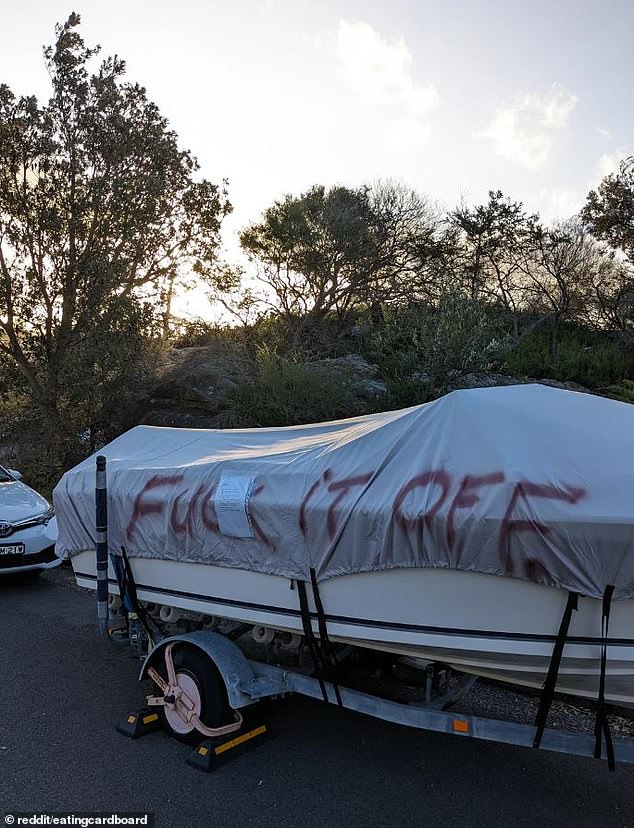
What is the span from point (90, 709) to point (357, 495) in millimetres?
2723

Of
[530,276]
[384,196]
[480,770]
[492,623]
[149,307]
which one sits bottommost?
[480,770]

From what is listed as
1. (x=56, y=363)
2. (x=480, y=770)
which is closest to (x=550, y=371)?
(x=56, y=363)

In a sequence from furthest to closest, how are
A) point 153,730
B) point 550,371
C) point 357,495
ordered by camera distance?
point 550,371 → point 153,730 → point 357,495

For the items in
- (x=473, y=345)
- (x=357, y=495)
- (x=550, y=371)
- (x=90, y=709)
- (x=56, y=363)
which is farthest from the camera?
(x=550, y=371)

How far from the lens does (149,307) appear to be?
45.1 ft

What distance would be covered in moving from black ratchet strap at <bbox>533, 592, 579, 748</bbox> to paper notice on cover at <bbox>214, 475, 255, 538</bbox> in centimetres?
174

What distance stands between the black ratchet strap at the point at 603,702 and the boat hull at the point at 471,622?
1.0 inches

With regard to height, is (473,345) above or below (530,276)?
below

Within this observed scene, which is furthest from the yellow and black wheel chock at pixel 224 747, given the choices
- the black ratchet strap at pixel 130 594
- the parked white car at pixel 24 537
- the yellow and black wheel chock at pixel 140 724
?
the parked white car at pixel 24 537

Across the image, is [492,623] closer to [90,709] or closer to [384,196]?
[90,709]

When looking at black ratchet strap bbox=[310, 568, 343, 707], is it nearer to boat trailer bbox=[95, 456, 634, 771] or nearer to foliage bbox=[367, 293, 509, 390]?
boat trailer bbox=[95, 456, 634, 771]

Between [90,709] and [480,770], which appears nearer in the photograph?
[480,770]

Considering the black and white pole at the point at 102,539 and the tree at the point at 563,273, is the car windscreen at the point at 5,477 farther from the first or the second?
the tree at the point at 563,273

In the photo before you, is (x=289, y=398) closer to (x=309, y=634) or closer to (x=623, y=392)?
(x=623, y=392)
